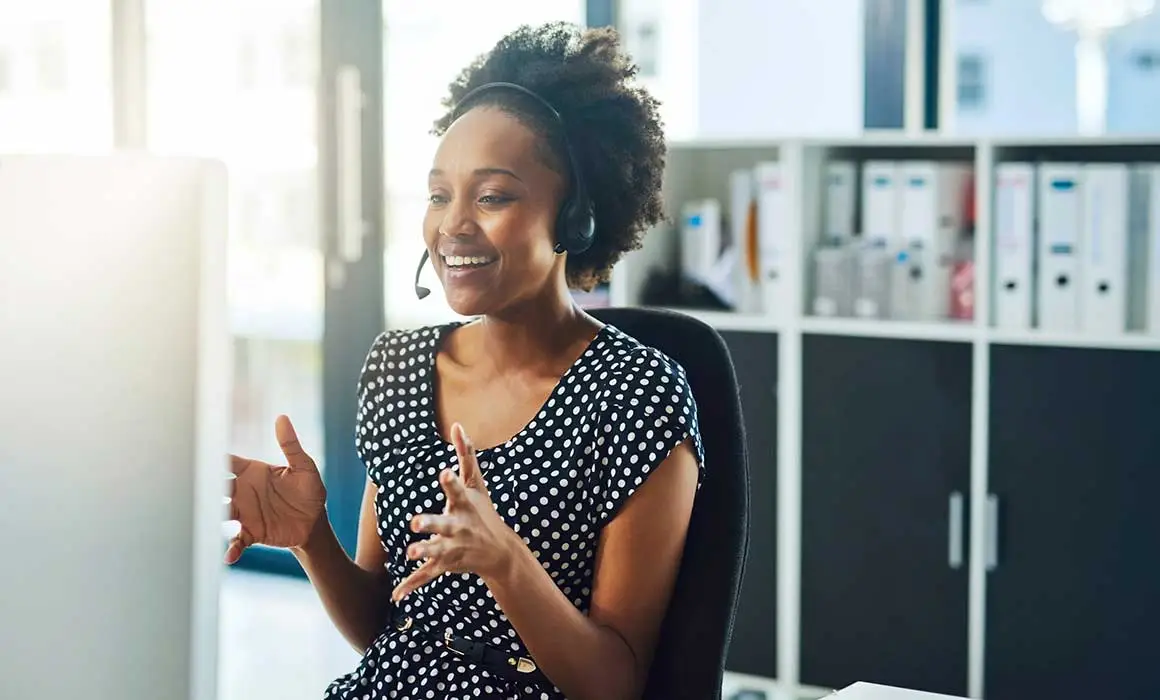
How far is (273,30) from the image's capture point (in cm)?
461

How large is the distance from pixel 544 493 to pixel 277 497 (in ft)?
0.84

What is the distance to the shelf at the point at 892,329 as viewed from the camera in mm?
2992

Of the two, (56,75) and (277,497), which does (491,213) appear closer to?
(277,497)

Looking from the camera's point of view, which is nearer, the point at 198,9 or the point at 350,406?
the point at 350,406

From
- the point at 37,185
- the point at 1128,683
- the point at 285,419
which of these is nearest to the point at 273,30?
the point at 1128,683

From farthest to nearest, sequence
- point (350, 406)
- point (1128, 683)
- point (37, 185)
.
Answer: point (350, 406) < point (1128, 683) < point (37, 185)

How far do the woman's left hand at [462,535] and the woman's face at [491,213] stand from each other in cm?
28

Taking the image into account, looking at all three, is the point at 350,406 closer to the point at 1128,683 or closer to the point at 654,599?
the point at 1128,683

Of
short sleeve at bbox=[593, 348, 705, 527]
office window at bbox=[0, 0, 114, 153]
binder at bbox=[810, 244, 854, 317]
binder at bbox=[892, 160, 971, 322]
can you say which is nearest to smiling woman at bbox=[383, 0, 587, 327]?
office window at bbox=[0, 0, 114, 153]

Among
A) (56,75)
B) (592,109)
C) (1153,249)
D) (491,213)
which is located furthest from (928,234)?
(56,75)

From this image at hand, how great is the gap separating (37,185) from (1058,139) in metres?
2.51

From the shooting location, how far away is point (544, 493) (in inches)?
55.7

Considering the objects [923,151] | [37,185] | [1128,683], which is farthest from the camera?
[923,151]

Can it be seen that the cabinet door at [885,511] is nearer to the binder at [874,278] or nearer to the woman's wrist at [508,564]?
the binder at [874,278]
